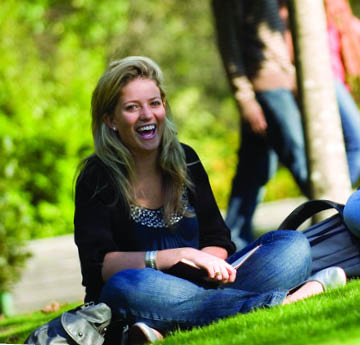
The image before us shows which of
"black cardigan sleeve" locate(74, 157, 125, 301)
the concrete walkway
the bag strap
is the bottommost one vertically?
the concrete walkway

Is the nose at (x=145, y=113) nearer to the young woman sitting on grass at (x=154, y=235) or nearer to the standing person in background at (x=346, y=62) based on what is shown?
the young woman sitting on grass at (x=154, y=235)

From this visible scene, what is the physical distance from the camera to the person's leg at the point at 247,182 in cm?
683

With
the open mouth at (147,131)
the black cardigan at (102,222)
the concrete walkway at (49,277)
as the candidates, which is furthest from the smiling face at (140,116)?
the concrete walkway at (49,277)

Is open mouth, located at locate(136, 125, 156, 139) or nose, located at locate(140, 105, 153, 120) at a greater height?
nose, located at locate(140, 105, 153, 120)

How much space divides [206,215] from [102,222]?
0.57 metres

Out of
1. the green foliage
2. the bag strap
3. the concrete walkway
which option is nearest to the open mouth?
the bag strap

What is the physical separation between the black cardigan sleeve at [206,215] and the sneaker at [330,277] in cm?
45

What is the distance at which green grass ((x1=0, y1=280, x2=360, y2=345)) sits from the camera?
298 centimetres

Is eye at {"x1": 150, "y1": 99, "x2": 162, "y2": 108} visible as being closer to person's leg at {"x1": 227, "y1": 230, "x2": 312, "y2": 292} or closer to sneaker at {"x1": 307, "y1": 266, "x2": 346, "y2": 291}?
person's leg at {"x1": 227, "y1": 230, "x2": 312, "y2": 292}

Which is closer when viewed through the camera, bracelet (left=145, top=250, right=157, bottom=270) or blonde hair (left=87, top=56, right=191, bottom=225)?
bracelet (left=145, top=250, right=157, bottom=270)

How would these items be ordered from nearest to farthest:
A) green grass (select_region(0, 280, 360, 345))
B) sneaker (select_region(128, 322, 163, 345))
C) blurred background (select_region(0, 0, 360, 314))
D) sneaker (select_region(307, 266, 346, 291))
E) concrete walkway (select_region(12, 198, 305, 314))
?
green grass (select_region(0, 280, 360, 345)), sneaker (select_region(128, 322, 163, 345)), sneaker (select_region(307, 266, 346, 291)), concrete walkway (select_region(12, 198, 305, 314)), blurred background (select_region(0, 0, 360, 314))

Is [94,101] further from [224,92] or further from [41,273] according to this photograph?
[224,92]

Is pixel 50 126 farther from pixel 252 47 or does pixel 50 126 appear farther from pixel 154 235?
pixel 154 235

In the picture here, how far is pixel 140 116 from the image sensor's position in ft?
13.6
